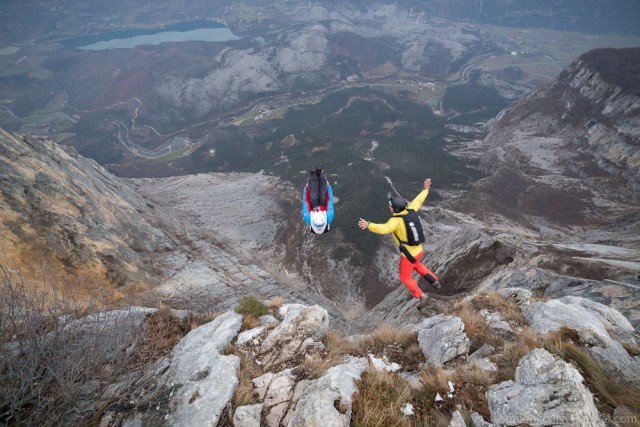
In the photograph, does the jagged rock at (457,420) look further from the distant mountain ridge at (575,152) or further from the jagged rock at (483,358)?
the distant mountain ridge at (575,152)

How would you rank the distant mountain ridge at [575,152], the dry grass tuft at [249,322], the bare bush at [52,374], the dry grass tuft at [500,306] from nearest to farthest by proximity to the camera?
the bare bush at [52,374]
the dry grass tuft at [500,306]
the dry grass tuft at [249,322]
the distant mountain ridge at [575,152]

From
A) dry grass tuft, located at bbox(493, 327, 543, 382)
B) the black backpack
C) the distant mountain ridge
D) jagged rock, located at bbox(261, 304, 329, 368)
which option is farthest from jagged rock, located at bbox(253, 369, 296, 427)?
the distant mountain ridge

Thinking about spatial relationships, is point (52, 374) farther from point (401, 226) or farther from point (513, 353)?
point (513, 353)

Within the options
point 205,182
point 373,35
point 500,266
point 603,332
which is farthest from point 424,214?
point 373,35

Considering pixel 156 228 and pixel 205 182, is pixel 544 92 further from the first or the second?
pixel 156 228

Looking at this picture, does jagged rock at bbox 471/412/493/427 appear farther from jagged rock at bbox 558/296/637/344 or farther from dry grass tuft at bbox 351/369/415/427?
jagged rock at bbox 558/296/637/344

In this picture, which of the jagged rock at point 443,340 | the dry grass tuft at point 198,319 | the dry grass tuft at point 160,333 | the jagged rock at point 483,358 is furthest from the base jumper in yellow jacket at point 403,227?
the dry grass tuft at point 160,333

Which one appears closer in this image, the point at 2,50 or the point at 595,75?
the point at 595,75
